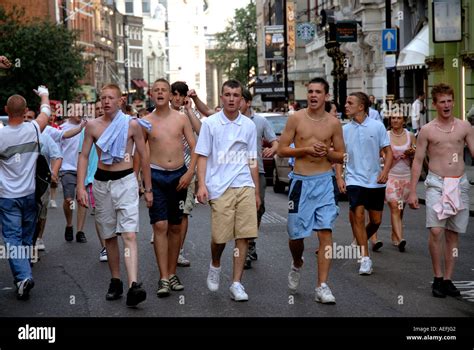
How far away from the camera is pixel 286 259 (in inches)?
512

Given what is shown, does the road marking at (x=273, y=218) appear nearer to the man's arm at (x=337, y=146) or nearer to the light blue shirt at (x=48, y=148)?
the light blue shirt at (x=48, y=148)

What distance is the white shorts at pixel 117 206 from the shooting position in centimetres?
1012

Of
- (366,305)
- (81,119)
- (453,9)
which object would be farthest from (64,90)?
(366,305)

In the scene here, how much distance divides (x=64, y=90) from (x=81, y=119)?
3539 cm

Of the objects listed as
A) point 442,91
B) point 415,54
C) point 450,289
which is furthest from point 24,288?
point 415,54

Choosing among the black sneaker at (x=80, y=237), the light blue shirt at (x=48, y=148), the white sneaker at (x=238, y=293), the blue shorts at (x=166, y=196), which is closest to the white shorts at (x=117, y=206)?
the blue shorts at (x=166, y=196)

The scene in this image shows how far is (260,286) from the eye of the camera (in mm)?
10984

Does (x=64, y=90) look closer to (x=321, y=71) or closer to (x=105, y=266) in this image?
(x=321, y=71)

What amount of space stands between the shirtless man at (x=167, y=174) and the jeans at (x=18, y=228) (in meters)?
1.25

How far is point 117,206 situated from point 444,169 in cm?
301

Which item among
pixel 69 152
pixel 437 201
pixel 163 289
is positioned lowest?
pixel 163 289

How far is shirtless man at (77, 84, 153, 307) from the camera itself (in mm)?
10125

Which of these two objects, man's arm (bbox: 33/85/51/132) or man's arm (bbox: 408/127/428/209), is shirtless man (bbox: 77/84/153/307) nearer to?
man's arm (bbox: 33/85/51/132)

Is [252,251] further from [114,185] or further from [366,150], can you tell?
[114,185]
